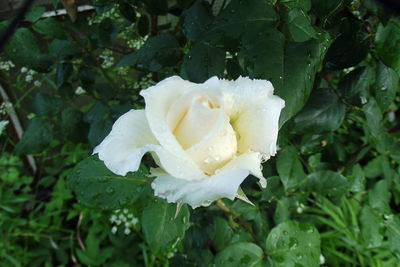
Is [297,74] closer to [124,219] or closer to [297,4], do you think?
[297,4]

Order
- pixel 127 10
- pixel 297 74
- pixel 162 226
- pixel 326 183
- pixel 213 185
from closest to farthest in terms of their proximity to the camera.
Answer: pixel 213 185
pixel 297 74
pixel 162 226
pixel 127 10
pixel 326 183

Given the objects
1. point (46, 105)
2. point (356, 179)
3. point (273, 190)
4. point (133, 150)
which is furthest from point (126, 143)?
point (356, 179)

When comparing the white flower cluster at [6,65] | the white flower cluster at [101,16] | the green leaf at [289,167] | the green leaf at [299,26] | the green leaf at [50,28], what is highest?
the green leaf at [299,26]

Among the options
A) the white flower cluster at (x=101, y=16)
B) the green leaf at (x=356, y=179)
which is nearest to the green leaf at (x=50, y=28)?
the white flower cluster at (x=101, y=16)

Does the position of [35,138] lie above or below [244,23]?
below

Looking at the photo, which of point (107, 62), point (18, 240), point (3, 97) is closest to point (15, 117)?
point (3, 97)

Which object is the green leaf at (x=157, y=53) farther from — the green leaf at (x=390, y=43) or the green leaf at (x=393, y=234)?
the green leaf at (x=393, y=234)

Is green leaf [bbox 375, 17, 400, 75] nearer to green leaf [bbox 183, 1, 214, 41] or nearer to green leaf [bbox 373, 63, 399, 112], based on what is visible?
green leaf [bbox 373, 63, 399, 112]
